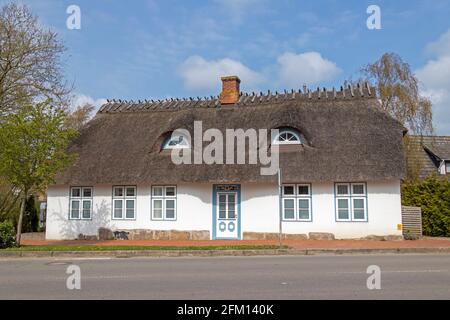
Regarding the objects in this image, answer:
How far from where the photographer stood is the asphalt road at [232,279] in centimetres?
A: 830

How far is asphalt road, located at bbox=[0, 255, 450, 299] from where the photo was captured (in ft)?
27.2

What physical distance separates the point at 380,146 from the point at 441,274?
33.8ft

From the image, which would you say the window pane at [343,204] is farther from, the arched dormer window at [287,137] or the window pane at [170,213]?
the window pane at [170,213]

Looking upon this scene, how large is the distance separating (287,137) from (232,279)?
41.4 feet

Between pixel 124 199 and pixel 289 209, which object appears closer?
pixel 289 209

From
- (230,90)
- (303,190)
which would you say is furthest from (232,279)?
(230,90)

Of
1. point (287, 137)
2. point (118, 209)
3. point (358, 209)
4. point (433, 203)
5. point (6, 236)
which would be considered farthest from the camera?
point (118, 209)

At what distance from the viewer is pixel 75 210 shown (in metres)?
23.2

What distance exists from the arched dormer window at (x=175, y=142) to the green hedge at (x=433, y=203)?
1180 cm

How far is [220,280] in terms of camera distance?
996 cm

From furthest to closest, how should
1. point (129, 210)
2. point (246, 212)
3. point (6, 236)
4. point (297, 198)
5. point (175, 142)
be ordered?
1. point (175, 142)
2. point (129, 210)
3. point (246, 212)
4. point (297, 198)
5. point (6, 236)

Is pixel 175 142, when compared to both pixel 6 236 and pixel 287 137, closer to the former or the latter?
pixel 287 137
